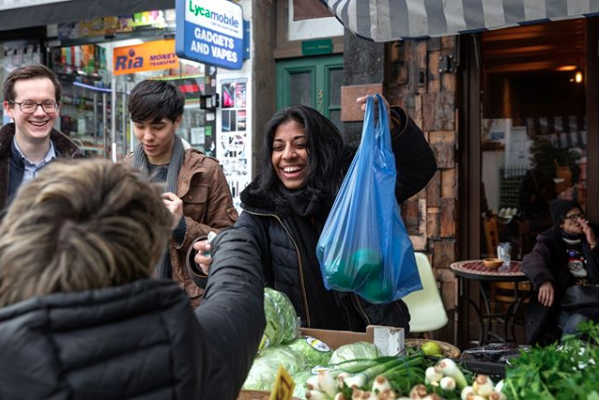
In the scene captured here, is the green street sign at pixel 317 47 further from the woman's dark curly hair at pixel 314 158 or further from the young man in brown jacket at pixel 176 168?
the woman's dark curly hair at pixel 314 158

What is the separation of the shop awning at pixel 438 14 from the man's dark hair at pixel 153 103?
1.14m

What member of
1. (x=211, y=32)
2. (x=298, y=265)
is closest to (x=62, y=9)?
(x=211, y=32)

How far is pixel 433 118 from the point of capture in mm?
5406

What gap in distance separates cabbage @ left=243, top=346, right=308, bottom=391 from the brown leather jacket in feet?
3.77

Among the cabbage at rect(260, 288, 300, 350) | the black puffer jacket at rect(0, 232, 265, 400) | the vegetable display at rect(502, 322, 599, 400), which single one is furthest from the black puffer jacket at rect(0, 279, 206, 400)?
the cabbage at rect(260, 288, 300, 350)

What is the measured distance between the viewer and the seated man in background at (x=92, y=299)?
984mm

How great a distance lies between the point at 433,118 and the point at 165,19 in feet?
11.3

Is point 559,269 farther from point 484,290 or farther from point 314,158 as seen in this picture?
point 314,158

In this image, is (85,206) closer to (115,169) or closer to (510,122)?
(115,169)

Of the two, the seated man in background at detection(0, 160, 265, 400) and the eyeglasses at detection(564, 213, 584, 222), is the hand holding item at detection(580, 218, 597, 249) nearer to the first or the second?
the eyeglasses at detection(564, 213, 584, 222)

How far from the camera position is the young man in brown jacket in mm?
3330

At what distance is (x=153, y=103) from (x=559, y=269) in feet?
11.0

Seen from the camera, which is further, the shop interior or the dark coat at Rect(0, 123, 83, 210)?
the shop interior

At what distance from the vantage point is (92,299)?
1017 millimetres
